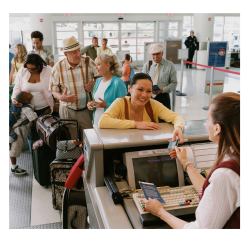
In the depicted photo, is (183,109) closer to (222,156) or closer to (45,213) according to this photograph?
(45,213)

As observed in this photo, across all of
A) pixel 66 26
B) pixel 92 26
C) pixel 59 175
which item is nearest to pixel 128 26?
pixel 92 26

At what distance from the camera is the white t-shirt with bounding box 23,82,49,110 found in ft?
12.3

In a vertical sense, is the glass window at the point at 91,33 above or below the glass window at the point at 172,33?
below

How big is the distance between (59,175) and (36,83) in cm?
152

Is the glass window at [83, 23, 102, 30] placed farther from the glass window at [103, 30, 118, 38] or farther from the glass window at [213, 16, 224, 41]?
the glass window at [213, 16, 224, 41]

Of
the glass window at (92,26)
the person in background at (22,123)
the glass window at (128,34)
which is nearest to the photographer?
the person in background at (22,123)

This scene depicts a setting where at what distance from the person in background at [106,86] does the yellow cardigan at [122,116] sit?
809mm

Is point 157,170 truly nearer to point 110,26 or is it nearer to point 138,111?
point 138,111

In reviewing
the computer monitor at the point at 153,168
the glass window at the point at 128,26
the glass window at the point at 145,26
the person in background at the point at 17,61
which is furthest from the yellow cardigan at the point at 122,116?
the glass window at the point at 145,26

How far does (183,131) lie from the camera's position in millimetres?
1913

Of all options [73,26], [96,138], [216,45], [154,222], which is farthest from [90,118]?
[73,26]

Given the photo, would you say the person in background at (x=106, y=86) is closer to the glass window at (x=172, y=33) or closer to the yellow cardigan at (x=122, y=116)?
the yellow cardigan at (x=122, y=116)

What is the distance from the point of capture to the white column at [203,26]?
14250 millimetres

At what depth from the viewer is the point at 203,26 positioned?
47.4 feet
